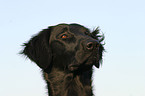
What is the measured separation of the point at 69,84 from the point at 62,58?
70cm

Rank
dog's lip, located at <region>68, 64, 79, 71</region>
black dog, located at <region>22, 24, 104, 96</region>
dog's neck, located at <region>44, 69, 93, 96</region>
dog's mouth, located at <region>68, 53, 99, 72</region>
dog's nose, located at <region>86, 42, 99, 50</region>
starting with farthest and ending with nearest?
1. dog's neck, located at <region>44, 69, 93, 96</region>
2. black dog, located at <region>22, 24, 104, 96</region>
3. dog's lip, located at <region>68, 64, 79, 71</region>
4. dog's mouth, located at <region>68, 53, 99, 72</region>
5. dog's nose, located at <region>86, 42, 99, 50</region>

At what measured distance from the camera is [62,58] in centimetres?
623

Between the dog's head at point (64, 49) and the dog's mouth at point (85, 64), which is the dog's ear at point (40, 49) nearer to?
the dog's head at point (64, 49)

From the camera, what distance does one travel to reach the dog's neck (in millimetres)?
6422

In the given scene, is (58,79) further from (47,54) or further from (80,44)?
(80,44)

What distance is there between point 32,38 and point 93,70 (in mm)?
1734

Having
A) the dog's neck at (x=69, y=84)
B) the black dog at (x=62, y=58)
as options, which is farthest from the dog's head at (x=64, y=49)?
the dog's neck at (x=69, y=84)

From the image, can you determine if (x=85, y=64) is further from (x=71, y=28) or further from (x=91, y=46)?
(x=71, y=28)

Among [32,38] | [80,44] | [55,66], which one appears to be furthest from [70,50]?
[32,38]

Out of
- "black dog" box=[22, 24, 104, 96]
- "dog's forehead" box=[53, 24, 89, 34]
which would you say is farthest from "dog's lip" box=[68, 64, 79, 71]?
"dog's forehead" box=[53, 24, 89, 34]

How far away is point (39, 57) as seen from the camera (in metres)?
6.55

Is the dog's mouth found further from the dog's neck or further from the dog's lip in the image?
the dog's neck

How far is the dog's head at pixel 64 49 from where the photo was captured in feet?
18.8

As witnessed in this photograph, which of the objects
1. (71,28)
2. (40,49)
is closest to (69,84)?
(40,49)
